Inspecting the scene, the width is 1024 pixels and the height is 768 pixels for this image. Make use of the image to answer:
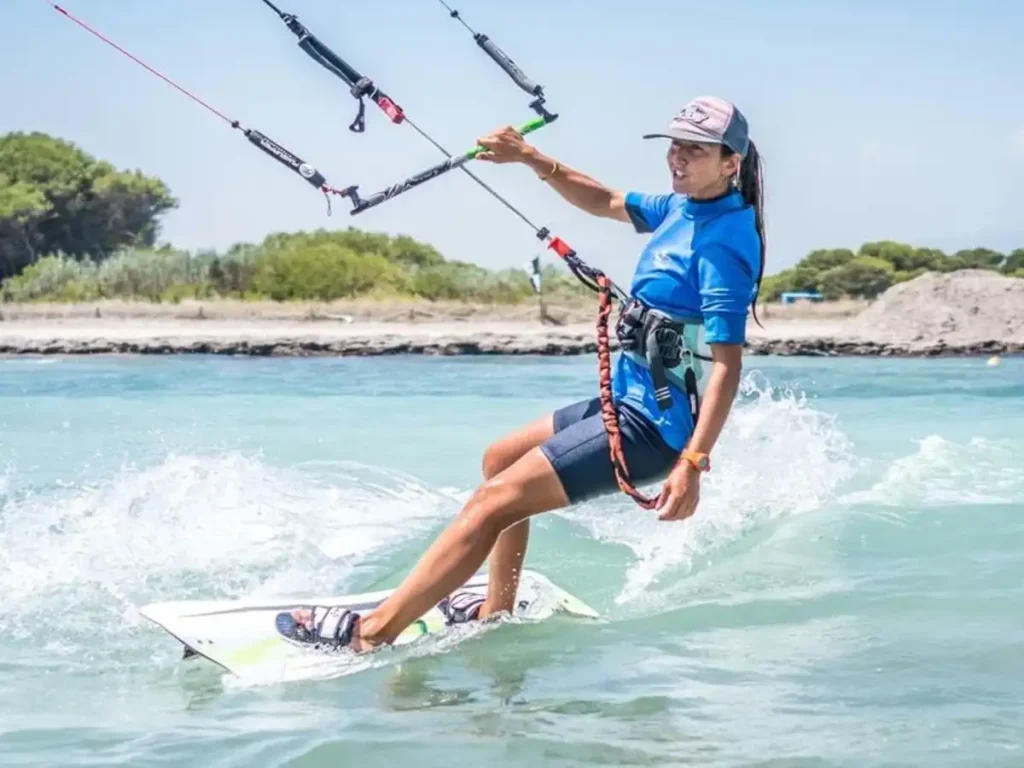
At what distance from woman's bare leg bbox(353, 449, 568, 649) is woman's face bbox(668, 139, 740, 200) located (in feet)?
2.89

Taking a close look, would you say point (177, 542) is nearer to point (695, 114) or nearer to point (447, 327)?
point (695, 114)

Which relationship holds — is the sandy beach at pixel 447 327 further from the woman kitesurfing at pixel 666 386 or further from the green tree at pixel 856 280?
the woman kitesurfing at pixel 666 386

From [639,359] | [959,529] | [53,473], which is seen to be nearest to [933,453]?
[959,529]

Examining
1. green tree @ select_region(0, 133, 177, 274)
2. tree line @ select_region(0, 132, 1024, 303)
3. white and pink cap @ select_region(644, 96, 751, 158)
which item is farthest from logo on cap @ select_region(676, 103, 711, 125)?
green tree @ select_region(0, 133, 177, 274)

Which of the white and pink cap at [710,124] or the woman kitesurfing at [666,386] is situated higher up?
the white and pink cap at [710,124]

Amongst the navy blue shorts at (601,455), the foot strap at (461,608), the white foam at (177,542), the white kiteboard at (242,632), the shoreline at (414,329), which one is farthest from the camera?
the shoreline at (414,329)

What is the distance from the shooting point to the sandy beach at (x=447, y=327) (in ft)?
91.5

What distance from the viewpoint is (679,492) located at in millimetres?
4426

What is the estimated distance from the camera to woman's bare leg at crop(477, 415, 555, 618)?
5.05m

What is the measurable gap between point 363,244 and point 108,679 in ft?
142

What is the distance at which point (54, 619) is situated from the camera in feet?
18.9

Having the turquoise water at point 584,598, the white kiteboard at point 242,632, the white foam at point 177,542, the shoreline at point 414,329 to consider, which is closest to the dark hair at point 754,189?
the turquoise water at point 584,598

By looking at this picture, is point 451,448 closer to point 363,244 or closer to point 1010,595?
point 1010,595

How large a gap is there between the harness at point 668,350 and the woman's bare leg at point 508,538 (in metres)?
0.49
